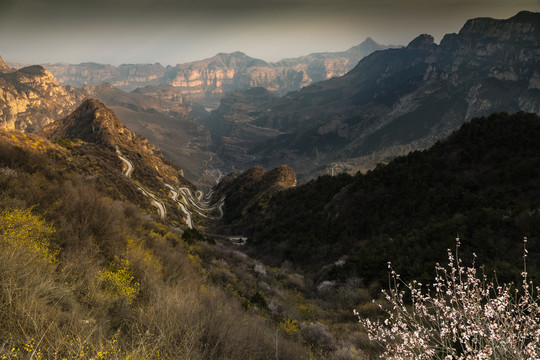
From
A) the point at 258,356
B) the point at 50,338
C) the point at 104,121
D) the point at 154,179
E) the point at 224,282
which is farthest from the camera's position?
the point at 104,121

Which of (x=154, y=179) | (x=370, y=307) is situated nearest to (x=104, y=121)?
(x=154, y=179)

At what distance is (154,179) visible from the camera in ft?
263

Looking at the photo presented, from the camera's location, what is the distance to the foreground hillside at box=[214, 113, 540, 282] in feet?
54.2

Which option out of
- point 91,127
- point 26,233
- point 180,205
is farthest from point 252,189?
point 26,233

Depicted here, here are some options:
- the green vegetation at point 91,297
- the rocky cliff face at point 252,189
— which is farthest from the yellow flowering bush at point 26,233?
the rocky cliff face at point 252,189

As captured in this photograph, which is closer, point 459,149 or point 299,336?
point 299,336

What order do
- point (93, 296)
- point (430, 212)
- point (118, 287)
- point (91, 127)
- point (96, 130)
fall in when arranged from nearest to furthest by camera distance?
1. point (93, 296)
2. point (118, 287)
3. point (430, 212)
4. point (96, 130)
5. point (91, 127)

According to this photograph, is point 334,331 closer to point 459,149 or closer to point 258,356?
point 258,356

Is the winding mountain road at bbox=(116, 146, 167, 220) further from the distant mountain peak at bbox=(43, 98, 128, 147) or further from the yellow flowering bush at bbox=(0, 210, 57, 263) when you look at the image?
the yellow flowering bush at bbox=(0, 210, 57, 263)

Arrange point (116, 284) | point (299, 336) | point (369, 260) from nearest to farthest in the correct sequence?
point (116, 284) → point (299, 336) → point (369, 260)

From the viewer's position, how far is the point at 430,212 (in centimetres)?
2580

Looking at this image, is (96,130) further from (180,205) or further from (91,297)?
(91,297)

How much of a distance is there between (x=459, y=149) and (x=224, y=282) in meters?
32.2

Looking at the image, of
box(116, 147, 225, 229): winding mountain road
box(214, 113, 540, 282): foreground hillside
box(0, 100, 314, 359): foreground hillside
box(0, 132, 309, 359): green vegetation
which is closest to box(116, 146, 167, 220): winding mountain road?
box(116, 147, 225, 229): winding mountain road
